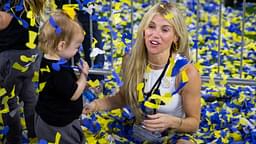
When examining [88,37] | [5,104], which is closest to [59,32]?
[5,104]

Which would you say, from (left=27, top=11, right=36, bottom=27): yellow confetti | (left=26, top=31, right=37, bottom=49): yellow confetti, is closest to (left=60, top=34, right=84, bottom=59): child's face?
(left=26, top=31, right=37, bottom=49): yellow confetti

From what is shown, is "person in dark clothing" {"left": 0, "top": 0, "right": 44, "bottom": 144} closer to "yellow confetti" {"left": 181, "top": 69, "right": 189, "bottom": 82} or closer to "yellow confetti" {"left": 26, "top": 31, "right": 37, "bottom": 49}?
"yellow confetti" {"left": 26, "top": 31, "right": 37, "bottom": 49}

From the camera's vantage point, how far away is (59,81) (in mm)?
3152

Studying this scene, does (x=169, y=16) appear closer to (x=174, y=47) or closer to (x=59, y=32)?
(x=174, y=47)

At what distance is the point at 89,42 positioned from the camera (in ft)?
14.7

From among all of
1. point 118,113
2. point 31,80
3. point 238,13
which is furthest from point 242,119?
point 238,13

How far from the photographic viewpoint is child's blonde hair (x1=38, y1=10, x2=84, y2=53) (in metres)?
3.12

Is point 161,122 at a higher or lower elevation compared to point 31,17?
lower

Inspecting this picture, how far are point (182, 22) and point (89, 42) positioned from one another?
119cm

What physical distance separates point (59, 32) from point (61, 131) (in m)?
0.56

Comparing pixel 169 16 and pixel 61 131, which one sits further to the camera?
pixel 169 16

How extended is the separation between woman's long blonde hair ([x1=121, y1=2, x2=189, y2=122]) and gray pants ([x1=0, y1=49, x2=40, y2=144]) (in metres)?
0.57

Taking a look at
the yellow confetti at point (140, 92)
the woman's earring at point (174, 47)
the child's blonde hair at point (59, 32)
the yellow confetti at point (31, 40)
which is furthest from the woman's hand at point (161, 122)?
the yellow confetti at point (31, 40)

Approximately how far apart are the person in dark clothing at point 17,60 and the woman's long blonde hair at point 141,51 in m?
0.58
